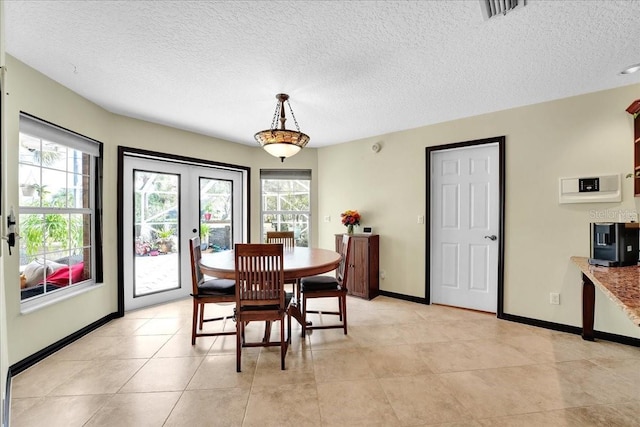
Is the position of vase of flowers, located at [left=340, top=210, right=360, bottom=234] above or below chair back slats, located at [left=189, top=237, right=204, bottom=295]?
above

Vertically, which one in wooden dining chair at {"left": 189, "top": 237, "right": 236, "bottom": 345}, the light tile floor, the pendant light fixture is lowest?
the light tile floor

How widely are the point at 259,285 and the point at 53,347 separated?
1932 mm

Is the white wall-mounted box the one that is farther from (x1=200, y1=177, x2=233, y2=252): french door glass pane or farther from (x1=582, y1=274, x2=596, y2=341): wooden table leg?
(x1=200, y1=177, x2=233, y2=252): french door glass pane

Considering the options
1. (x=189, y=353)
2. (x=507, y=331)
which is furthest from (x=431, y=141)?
(x=189, y=353)

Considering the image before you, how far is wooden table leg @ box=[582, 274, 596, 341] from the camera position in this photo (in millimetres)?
2639

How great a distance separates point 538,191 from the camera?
305cm

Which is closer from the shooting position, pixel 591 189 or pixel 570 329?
pixel 591 189

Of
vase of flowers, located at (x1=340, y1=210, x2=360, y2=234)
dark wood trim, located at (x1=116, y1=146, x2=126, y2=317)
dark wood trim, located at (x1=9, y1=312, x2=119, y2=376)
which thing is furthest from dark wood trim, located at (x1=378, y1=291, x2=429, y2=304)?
dark wood trim, located at (x1=9, y1=312, x2=119, y2=376)

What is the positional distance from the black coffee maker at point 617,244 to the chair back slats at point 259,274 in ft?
8.41

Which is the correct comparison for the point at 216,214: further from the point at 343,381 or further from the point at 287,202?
the point at 343,381

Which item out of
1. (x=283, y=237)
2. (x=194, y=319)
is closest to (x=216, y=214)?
(x=283, y=237)

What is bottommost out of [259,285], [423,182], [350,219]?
[259,285]

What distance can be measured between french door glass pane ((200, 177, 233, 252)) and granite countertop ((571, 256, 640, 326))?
13.8 feet

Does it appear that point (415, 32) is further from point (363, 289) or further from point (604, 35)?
point (363, 289)
